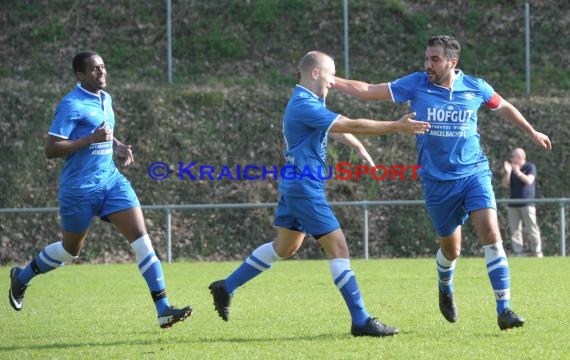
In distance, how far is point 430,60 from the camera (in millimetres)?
8547

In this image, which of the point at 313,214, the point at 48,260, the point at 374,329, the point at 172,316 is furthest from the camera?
the point at 48,260

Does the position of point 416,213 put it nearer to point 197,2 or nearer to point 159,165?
point 159,165

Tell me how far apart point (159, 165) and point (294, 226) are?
1463 cm

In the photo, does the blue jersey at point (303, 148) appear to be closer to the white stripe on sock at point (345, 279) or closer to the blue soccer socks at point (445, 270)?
the white stripe on sock at point (345, 279)

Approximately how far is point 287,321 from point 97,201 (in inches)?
73.2

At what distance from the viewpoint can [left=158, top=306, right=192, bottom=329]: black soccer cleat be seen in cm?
823

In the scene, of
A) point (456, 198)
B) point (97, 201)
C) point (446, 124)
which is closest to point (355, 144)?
point (446, 124)

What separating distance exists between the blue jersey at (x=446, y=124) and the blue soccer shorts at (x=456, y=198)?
0.06 meters

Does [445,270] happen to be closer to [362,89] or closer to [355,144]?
[355,144]

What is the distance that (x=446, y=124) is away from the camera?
8.49 metres

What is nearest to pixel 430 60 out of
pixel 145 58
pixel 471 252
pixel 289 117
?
pixel 289 117

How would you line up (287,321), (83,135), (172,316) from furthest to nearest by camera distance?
(287,321) → (83,135) → (172,316)

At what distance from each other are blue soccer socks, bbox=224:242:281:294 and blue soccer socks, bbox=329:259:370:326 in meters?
0.78

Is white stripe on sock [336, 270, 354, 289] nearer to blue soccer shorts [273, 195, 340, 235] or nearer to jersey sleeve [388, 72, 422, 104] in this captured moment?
blue soccer shorts [273, 195, 340, 235]
